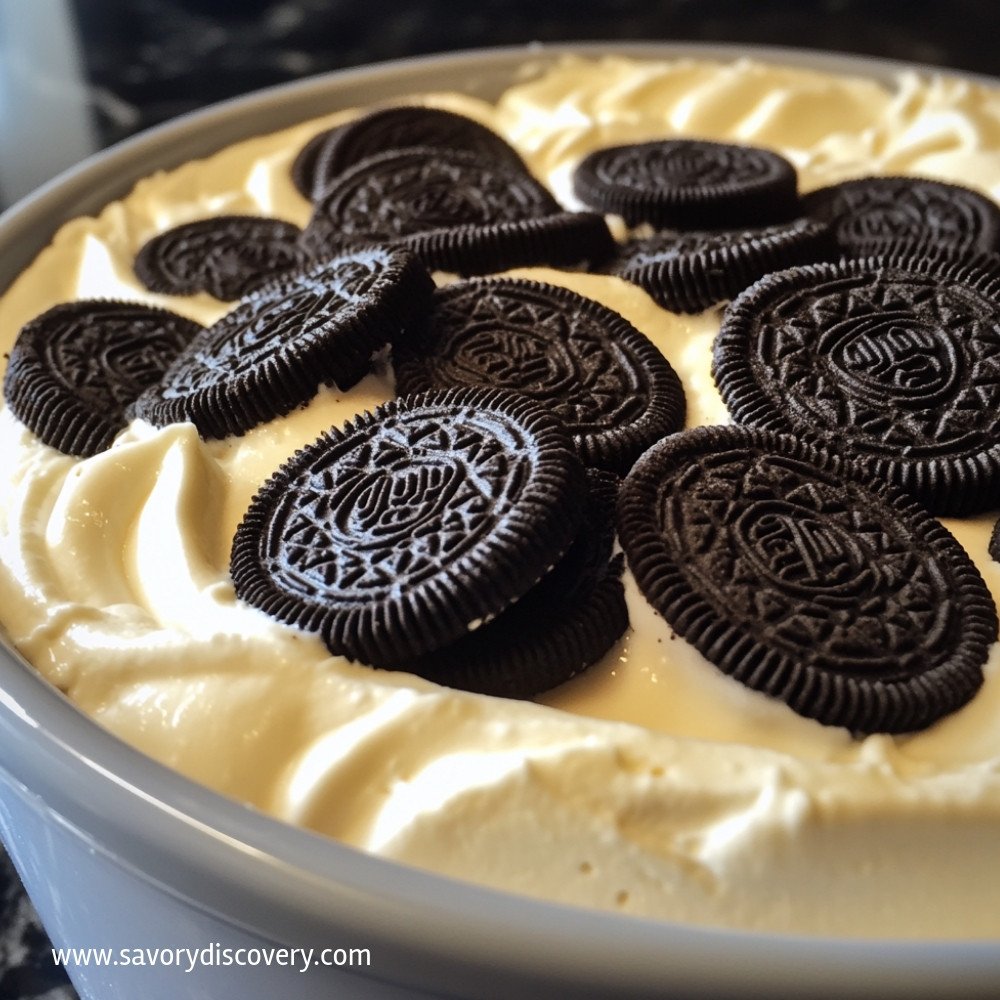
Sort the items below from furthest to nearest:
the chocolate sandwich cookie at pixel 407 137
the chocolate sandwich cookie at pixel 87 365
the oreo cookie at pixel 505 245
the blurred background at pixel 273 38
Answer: the blurred background at pixel 273 38 < the chocolate sandwich cookie at pixel 407 137 < the oreo cookie at pixel 505 245 < the chocolate sandwich cookie at pixel 87 365

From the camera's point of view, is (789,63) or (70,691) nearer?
(70,691)

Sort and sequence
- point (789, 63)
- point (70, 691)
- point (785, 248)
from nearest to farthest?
point (70, 691)
point (785, 248)
point (789, 63)

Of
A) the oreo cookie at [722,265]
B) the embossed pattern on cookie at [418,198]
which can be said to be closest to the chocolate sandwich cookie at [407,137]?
the embossed pattern on cookie at [418,198]

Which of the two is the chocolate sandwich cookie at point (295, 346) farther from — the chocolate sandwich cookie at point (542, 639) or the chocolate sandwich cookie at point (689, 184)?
the chocolate sandwich cookie at point (689, 184)

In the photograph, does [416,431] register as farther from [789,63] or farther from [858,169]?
[789,63]

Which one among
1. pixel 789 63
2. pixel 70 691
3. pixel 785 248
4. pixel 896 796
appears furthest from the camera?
pixel 789 63

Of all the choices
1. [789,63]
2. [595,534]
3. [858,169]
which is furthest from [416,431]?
[789,63]

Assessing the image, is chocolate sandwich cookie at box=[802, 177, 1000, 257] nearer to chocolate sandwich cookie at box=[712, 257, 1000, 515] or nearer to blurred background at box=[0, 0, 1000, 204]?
chocolate sandwich cookie at box=[712, 257, 1000, 515]

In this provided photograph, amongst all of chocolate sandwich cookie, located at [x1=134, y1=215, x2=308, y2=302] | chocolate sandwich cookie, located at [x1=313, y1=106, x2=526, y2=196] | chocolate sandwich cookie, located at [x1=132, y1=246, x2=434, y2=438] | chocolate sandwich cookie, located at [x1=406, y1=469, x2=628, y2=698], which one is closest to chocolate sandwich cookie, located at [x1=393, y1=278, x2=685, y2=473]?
chocolate sandwich cookie, located at [x1=132, y1=246, x2=434, y2=438]
